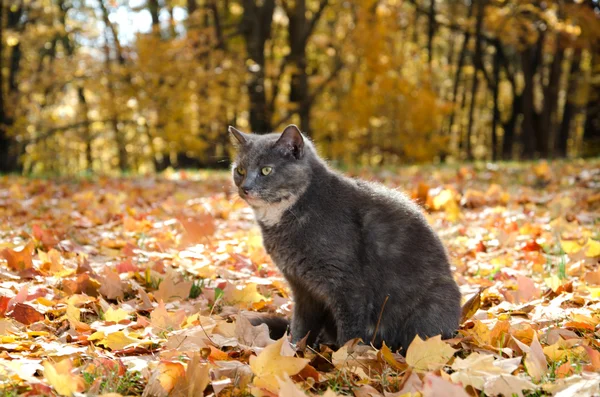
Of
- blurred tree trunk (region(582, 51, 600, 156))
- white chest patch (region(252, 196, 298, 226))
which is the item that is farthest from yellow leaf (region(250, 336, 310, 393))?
blurred tree trunk (region(582, 51, 600, 156))

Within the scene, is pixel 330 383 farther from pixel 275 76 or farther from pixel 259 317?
pixel 275 76

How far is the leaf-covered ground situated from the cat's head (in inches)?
25.7

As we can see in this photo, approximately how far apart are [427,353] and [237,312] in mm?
1251

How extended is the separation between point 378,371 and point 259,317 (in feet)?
2.91

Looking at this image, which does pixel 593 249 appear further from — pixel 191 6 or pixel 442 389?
pixel 191 6

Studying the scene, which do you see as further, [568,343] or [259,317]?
[259,317]

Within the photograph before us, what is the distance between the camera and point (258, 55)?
14.4 meters

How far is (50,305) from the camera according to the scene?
3.01 metres

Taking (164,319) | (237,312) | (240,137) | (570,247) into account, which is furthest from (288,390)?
(570,247)

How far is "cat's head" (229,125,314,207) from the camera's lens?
123 inches

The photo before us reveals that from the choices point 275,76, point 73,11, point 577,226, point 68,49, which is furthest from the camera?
point 68,49

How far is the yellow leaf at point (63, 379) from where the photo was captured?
75.1 inches

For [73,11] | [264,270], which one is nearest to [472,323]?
[264,270]

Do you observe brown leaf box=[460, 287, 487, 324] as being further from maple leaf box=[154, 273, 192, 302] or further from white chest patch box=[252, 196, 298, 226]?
maple leaf box=[154, 273, 192, 302]
